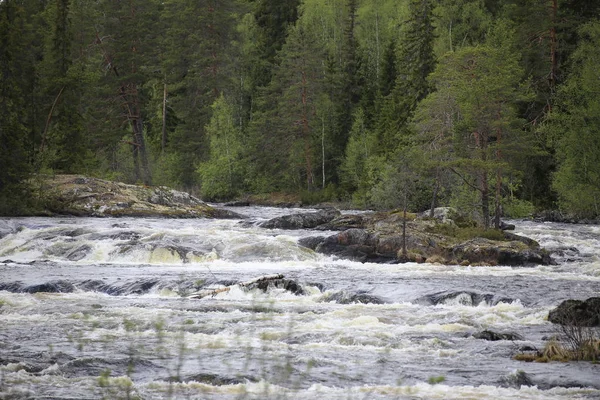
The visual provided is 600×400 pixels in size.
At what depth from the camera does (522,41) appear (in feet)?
157

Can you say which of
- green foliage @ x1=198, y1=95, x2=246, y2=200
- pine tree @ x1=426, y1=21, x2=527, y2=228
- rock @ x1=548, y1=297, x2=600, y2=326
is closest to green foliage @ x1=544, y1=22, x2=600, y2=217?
pine tree @ x1=426, y1=21, x2=527, y2=228

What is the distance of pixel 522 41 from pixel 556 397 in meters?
42.4

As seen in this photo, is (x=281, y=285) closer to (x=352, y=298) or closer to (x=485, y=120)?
(x=352, y=298)

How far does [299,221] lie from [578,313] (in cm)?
2003

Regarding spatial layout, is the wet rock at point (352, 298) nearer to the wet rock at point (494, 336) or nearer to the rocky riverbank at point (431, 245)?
the wet rock at point (494, 336)

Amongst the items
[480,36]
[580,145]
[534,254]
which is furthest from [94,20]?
[534,254]

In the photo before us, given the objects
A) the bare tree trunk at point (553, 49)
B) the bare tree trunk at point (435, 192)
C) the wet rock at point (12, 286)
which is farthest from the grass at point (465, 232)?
the bare tree trunk at point (553, 49)

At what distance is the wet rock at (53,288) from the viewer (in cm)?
1745

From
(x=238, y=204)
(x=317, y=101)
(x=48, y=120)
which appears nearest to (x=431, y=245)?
(x=48, y=120)

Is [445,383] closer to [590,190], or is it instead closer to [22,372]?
[22,372]

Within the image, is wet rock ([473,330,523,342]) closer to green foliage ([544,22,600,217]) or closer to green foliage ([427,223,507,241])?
green foliage ([427,223,507,241])

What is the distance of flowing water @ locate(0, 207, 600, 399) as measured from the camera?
362 inches

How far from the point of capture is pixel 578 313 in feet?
45.1

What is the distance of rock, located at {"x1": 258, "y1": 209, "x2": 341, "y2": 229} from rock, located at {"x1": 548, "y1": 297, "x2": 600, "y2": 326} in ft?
62.5
